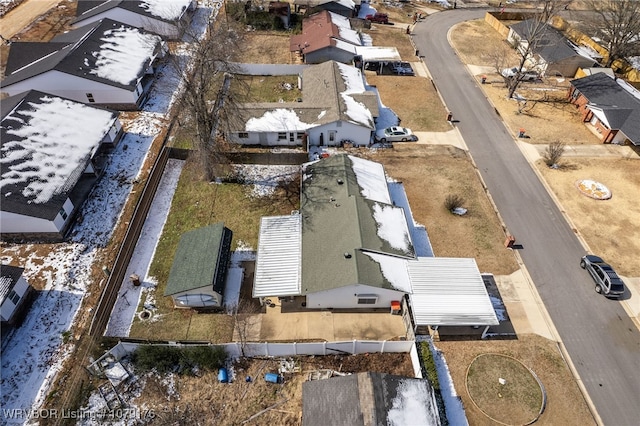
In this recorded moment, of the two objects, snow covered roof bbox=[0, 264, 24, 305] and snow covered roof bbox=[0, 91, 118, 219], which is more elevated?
snow covered roof bbox=[0, 91, 118, 219]

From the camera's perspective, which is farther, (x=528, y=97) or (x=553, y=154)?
(x=528, y=97)

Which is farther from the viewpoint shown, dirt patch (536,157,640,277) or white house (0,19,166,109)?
white house (0,19,166,109)

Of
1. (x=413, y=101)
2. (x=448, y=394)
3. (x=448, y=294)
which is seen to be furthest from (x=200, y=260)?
(x=413, y=101)

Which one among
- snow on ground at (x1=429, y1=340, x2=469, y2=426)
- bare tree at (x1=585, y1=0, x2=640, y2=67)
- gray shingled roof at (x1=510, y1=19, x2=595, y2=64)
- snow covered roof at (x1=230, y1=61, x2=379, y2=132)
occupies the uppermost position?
bare tree at (x1=585, y1=0, x2=640, y2=67)

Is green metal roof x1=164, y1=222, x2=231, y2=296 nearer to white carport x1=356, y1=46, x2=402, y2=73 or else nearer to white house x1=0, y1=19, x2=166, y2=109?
white house x1=0, y1=19, x2=166, y2=109

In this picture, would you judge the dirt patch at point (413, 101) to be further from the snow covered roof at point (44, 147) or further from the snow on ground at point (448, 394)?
the snow covered roof at point (44, 147)

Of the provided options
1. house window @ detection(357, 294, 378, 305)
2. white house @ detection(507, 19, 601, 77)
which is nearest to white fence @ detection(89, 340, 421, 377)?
house window @ detection(357, 294, 378, 305)

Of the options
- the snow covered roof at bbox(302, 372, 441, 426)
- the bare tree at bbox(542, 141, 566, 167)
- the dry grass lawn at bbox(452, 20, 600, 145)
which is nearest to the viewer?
the snow covered roof at bbox(302, 372, 441, 426)

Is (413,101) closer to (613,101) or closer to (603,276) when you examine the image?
(613,101)
